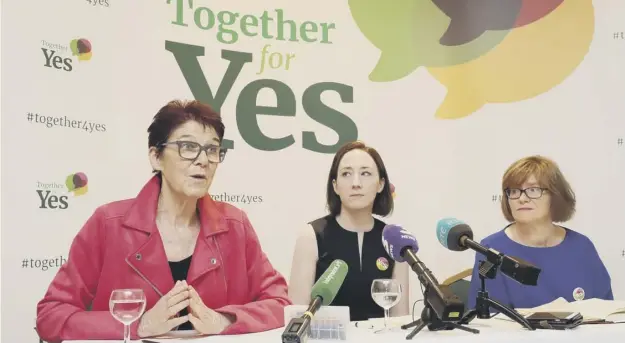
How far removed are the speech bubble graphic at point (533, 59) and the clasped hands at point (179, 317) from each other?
2.07 metres

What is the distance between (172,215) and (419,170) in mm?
1523

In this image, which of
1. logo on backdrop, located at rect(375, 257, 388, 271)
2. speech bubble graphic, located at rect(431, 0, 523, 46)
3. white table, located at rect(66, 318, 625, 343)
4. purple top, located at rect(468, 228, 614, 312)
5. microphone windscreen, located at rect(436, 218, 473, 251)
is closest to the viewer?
white table, located at rect(66, 318, 625, 343)

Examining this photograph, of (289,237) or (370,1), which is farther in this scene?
(370,1)

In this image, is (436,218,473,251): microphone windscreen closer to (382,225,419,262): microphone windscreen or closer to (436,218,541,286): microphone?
(436,218,541,286): microphone

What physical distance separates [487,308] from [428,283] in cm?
58

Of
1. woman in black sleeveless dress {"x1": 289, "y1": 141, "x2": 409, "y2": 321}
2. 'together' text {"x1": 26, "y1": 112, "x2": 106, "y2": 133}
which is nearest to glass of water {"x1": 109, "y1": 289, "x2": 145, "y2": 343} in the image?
'together' text {"x1": 26, "y1": 112, "x2": 106, "y2": 133}

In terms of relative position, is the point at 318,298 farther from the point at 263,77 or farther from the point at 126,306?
the point at 263,77

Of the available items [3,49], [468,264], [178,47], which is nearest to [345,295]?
[468,264]

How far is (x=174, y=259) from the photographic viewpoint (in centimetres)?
283

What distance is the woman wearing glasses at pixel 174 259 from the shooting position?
2570 millimetres

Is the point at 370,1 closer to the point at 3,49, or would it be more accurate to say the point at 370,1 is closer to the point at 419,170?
the point at 419,170

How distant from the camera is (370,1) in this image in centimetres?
356

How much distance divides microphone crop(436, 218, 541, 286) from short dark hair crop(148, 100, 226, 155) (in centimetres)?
131

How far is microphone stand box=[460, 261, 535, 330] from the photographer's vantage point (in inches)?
95.5
